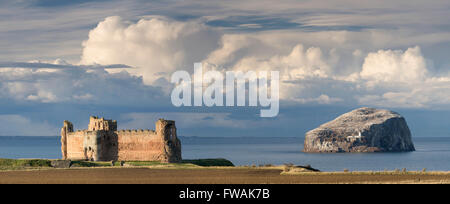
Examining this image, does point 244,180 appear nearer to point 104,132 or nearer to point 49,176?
point 49,176

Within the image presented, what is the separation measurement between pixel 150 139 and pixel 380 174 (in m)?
39.3

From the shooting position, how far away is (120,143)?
100 m

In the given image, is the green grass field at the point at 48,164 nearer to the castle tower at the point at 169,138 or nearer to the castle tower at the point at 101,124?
the castle tower at the point at 169,138

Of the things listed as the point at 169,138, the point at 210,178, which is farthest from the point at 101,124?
the point at 210,178

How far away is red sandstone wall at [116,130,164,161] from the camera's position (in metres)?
95.5

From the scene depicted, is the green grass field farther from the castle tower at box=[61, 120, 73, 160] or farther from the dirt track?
the castle tower at box=[61, 120, 73, 160]

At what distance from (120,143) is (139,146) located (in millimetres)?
3797

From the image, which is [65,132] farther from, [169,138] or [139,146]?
[169,138]

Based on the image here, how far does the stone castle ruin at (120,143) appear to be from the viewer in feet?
309

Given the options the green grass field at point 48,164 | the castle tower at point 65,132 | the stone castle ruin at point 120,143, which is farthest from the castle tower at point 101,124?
the green grass field at point 48,164
